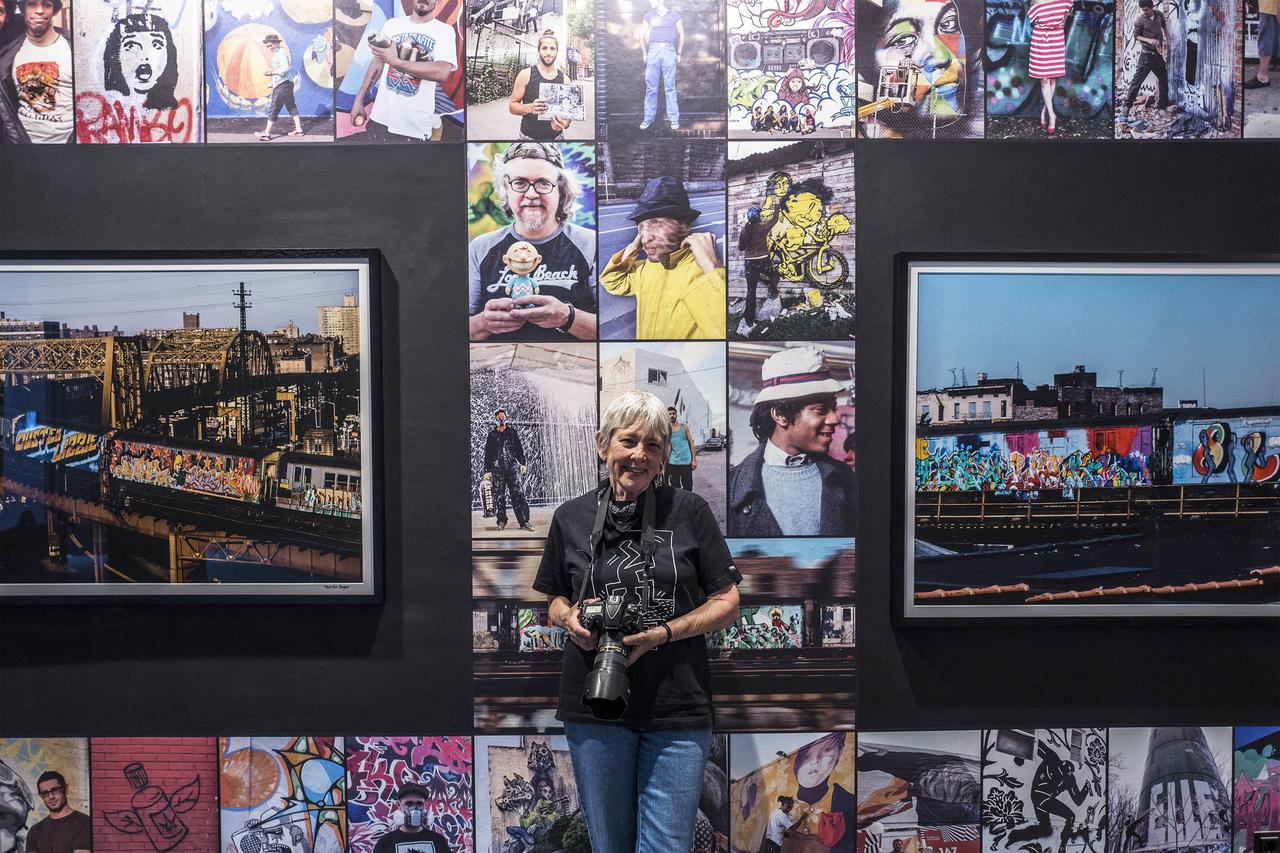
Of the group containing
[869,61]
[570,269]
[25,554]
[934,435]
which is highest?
[869,61]

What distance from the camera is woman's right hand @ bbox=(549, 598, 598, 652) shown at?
1879mm

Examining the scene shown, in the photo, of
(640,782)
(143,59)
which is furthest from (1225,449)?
(143,59)

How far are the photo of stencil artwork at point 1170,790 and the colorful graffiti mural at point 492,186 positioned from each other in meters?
2.16

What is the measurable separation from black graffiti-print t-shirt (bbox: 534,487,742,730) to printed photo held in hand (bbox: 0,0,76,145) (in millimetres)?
1838

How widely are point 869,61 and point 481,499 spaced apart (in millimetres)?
1666

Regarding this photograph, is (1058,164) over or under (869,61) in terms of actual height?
under

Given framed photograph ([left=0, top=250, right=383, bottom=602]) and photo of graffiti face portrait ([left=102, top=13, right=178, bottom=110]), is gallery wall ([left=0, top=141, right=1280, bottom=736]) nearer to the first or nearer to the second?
framed photograph ([left=0, top=250, right=383, bottom=602])

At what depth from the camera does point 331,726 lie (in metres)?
2.36

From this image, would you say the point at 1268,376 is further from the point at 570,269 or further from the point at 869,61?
the point at 570,269

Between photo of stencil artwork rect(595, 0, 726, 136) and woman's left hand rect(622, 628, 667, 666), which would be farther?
photo of stencil artwork rect(595, 0, 726, 136)

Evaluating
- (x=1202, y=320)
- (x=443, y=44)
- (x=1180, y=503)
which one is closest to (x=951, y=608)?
(x=1180, y=503)

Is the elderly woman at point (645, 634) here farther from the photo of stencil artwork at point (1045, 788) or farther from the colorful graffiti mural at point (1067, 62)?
the colorful graffiti mural at point (1067, 62)

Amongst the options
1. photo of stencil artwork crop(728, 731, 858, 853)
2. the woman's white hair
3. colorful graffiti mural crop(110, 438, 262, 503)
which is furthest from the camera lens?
colorful graffiti mural crop(110, 438, 262, 503)

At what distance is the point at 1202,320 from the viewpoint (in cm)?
234
